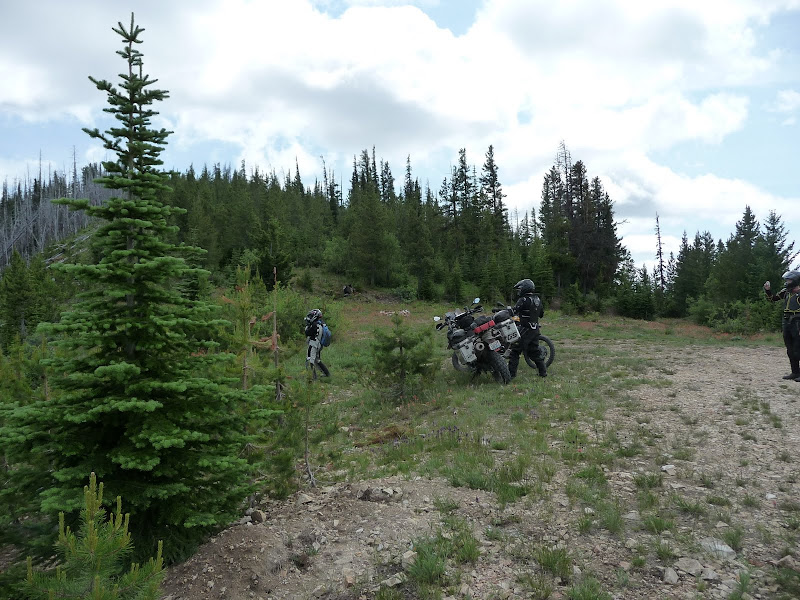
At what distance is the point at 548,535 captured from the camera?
4141 millimetres

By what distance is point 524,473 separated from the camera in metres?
5.43

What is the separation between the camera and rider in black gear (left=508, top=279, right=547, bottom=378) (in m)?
10.1

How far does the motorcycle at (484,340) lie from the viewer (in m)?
10.1

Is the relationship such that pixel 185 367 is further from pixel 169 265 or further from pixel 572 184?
pixel 572 184

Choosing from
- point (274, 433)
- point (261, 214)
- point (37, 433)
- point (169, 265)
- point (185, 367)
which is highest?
point (261, 214)

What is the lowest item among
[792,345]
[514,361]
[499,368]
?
[499,368]

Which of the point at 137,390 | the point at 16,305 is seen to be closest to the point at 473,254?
the point at 16,305

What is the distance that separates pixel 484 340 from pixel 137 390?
743 cm

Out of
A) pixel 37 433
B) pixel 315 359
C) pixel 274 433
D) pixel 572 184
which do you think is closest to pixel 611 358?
pixel 315 359

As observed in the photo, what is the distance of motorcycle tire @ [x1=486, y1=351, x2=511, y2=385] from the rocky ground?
3678 millimetres

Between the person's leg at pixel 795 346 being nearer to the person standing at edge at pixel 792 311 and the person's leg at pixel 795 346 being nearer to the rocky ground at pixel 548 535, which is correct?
the person standing at edge at pixel 792 311

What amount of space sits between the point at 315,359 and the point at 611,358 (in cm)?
891

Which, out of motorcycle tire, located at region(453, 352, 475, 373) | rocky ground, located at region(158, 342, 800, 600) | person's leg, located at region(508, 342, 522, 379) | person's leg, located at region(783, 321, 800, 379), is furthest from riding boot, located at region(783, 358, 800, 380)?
motorcycle tire, located at region(453, 352, 475, 373)

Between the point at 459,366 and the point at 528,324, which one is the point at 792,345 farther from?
the point at 459,366
